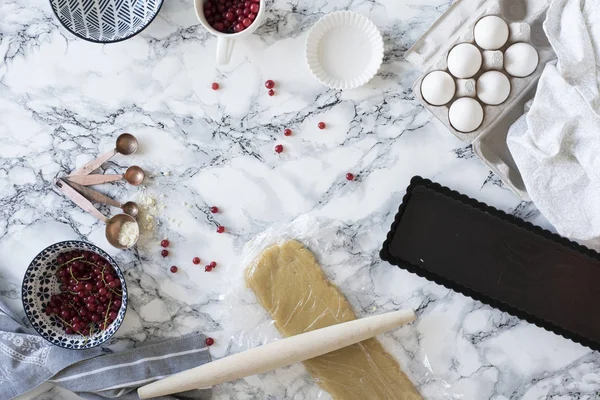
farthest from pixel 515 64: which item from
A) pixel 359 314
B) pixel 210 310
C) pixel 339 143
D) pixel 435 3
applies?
pixel 210 310

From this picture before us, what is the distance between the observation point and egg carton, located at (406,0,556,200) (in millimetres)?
1173

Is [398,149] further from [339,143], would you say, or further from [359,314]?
[359,314]

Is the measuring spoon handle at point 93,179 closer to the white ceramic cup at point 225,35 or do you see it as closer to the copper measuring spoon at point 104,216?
the copper measuring spoon at point 104,216

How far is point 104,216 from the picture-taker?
129 cm

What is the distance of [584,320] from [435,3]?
2.35 ft

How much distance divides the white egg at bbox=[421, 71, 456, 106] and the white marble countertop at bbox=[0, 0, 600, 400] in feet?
0.30

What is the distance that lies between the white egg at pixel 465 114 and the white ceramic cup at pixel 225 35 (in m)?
0.41

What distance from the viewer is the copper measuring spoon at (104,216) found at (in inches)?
50.8

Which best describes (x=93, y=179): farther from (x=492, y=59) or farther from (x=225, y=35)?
(x=492, y=59)

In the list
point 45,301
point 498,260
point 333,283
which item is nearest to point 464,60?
point 498,260

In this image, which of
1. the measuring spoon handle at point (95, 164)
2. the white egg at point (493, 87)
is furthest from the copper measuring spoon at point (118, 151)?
the white egg at point (493, 87)

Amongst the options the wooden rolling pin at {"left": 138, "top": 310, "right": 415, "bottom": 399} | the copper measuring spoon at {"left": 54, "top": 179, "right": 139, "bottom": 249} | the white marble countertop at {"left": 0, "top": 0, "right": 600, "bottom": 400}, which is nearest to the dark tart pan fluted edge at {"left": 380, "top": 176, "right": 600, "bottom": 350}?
the white marble countertop at {"left": 0, "top": 0, "right": 600, "bottom": 400}

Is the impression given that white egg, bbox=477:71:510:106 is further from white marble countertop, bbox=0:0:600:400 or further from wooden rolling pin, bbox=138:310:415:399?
wooden rolling pin, bbox=138:310:415:399

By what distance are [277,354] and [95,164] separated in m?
0.55
